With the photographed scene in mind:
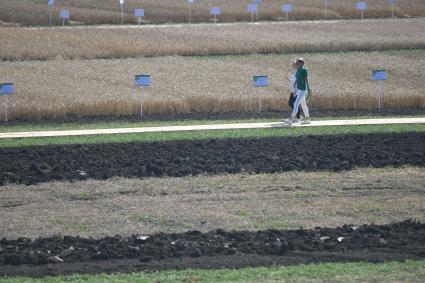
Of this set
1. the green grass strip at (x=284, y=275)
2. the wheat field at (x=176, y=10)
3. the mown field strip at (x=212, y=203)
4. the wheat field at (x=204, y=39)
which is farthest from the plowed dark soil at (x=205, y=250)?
the wheat field at (x=176, y=10)

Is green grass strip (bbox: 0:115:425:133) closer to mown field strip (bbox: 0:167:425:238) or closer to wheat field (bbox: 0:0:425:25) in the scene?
mown field strip (bbox: 0:167:425:238)

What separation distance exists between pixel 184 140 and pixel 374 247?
1143 cm

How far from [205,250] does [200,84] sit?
79.1 feet

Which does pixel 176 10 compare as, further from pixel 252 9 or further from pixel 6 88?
pixel 6 88

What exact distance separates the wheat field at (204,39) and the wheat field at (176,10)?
2.99 m

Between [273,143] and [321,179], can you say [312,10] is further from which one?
[321,179]

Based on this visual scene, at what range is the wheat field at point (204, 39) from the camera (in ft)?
159

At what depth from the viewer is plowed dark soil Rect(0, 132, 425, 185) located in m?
25.7

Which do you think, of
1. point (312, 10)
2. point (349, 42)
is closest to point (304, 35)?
point (349, 42)

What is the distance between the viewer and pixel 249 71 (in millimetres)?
44938

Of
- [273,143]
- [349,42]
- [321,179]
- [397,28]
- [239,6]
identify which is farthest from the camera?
[239,6]

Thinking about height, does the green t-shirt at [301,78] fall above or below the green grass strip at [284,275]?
above

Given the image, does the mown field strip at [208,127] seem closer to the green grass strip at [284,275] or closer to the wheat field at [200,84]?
the wheat field at [200,84]

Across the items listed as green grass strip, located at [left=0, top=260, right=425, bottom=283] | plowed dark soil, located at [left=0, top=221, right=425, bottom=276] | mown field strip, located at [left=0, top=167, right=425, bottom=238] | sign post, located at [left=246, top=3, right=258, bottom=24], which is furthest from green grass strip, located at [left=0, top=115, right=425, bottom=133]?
sign post, located at [left=246, top=3, right=258, bottom=24]
